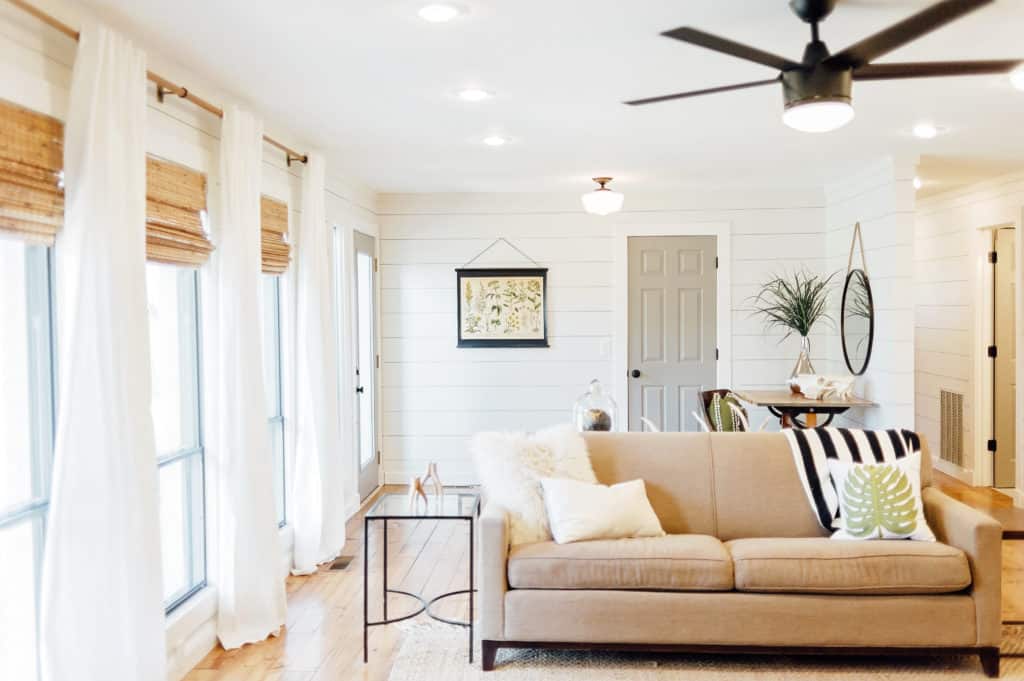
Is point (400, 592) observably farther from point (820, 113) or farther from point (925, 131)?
point (925, 131)

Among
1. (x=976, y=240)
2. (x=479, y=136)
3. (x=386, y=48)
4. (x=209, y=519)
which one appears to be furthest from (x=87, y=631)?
(x=976, y=240)

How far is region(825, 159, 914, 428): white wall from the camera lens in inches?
222

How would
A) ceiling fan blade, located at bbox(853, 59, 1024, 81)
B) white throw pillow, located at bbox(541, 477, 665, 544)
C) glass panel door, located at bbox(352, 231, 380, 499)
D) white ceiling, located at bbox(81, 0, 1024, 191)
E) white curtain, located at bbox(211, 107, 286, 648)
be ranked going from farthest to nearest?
glass panel door, located at bbox(352, 231, 380, 499)
white curtain, located at bbox(211, 107, 286, 648)
white throw pillow, located at bbox(541, 477, 665, 544)
white ceiling, located at bbox(81, 0, 1024, 191)
ceiling fan blade, located at bbox(853, 59, 1024, 81)

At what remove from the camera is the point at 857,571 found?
3.38 metres

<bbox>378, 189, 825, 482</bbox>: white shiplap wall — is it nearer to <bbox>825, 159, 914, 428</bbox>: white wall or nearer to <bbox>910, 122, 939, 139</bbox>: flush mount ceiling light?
<bbox>825, 159, 914, 428</bbox>: white wall

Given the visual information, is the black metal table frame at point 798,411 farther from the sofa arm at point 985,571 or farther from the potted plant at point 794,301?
the sofa arm at point 985,571

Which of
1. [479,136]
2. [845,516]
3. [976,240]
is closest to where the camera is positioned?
[845,516]

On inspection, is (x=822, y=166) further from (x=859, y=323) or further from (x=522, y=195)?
(x=522, y=195)

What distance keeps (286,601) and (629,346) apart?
372 cm

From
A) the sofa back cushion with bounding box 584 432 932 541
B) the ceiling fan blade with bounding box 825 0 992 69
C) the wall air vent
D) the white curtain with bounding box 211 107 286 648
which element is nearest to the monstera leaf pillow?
the sofa back cushion with bounding box 584 432 932 541

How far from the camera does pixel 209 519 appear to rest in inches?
150

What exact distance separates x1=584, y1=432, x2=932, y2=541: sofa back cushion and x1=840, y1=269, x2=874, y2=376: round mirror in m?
2.17

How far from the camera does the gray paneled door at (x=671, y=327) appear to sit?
23.4ft

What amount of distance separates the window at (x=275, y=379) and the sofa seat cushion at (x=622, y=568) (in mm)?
1873
